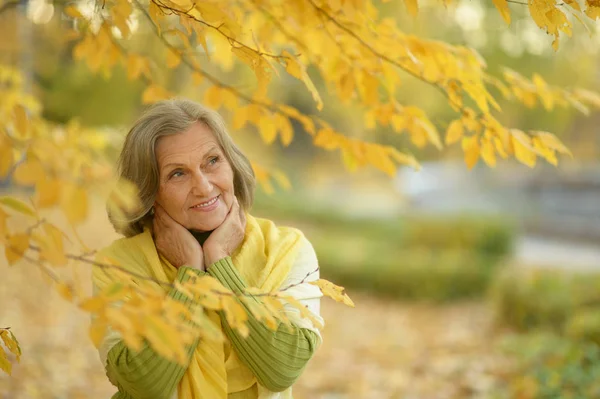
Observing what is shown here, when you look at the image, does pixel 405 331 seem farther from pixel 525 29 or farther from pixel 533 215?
pixel 525 29

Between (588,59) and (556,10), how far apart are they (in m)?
12.9

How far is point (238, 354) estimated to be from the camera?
1735 mm

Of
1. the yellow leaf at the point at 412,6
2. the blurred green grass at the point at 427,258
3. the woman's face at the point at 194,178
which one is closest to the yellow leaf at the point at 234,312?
the woman's face at the point at 194,178

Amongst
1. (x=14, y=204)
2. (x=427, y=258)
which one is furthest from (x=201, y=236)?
(x=427, y=258)

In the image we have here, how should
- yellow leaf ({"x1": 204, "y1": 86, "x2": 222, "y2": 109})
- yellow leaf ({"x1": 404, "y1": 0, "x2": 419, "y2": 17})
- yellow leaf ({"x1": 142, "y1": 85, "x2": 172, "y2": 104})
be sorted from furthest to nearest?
yellow leaf ({"x1": 142, "y1": 85, "x2": 172, "y2": 104})
yellow leaf ({"x1": 204, "y1": 86, "x2": 222, "y2": 109})
yellow leaf ({"x1": 404, "y1": 0, "x2": 419, "y2": 17})

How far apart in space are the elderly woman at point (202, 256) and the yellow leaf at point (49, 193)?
67 centimetres

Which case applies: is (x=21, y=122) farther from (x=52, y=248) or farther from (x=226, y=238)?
(x=226, y=238)

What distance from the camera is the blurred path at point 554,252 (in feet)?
28.3

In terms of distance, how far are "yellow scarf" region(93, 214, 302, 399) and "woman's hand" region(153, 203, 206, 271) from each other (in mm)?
30

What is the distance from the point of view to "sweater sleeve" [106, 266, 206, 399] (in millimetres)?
1616

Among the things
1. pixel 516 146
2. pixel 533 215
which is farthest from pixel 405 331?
pixel 533 215

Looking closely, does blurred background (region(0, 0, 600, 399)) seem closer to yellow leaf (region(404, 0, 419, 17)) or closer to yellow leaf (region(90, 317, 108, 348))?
yellow leaf (region(404, 0, 419, 17))

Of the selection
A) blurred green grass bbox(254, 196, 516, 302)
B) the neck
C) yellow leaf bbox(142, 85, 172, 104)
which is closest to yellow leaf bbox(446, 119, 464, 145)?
the neck

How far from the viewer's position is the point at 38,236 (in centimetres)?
122
